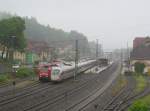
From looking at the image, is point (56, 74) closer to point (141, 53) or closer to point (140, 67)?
point (140, 67)

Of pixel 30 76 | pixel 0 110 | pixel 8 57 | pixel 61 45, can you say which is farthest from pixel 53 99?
pixel 61 45

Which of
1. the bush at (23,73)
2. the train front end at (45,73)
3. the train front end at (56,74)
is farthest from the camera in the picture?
the bush at (23,73)

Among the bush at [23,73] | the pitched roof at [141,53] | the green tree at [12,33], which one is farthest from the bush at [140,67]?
the green tree at [12,33]

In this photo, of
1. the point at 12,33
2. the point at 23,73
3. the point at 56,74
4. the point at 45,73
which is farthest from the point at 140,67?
the point at 12,33

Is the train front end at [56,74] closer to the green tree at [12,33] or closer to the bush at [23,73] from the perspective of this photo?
Answer: the bush at [23,73]

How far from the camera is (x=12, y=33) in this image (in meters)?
69.6

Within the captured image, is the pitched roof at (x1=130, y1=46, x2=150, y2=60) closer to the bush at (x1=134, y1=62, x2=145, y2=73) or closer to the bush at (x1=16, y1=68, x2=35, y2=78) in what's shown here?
the bush at (x1=134, y1=62, x2=145, y2=73)

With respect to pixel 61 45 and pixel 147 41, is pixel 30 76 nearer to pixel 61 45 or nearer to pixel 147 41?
pixel 147 41

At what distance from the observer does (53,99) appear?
Result: 2697cm

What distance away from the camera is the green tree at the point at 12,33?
69.1 metres

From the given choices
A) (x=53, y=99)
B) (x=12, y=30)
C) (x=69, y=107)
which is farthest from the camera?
(x=12, y=30)

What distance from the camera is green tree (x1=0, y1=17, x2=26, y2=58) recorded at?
6912cm

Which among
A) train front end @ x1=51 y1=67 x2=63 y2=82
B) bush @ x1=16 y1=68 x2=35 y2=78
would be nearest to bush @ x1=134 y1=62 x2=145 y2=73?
bush @ x1=16 y1=68 x2=35 y2=78

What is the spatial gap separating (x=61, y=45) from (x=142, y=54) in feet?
354
